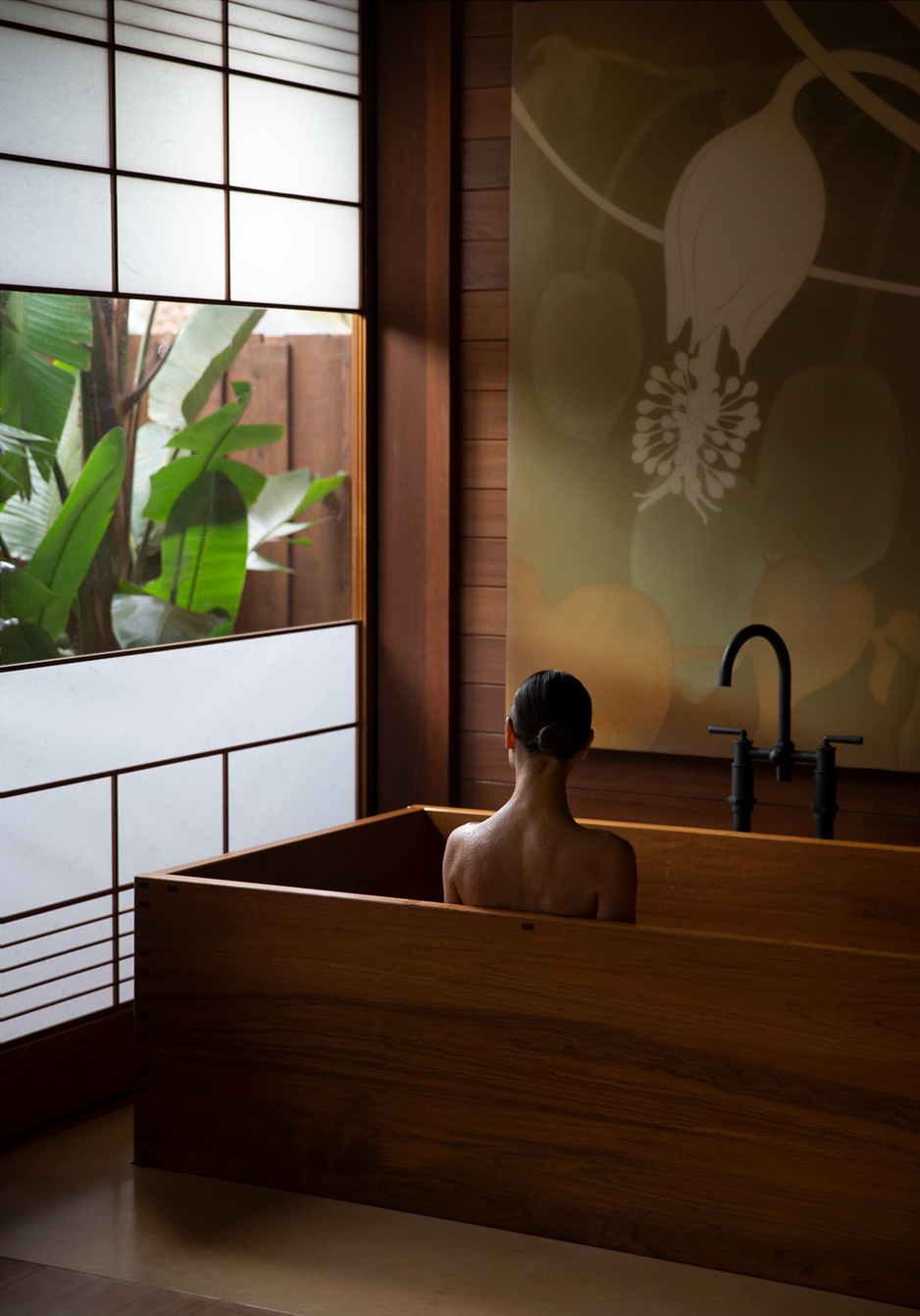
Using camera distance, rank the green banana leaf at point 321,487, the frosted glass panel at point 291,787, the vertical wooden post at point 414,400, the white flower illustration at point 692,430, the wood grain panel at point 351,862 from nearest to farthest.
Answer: the wood grain panel at point 351,862, the white flower illustration at point 692,430, the frosted glass panel at point 291,787, the vertical wooden post at point 414,400, the green banana leaf at point 321,487

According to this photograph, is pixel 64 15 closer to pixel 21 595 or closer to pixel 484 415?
pixel 21 595

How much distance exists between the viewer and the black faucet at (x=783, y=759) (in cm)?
284

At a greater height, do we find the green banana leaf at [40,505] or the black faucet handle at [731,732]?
the green banana leaf at [40,505]

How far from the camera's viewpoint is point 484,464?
11.0 ft

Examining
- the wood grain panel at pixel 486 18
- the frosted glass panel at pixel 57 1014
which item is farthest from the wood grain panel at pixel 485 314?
the frosted glass panel at pixel 57 1014

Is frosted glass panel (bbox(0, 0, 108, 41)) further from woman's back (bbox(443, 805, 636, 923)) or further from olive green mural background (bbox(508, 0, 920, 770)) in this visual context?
woman's back (bbox(443, 805, 636, 923))

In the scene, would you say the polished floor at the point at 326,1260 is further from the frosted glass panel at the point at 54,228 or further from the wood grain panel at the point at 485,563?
the frosted glass panel at the point at 54,228

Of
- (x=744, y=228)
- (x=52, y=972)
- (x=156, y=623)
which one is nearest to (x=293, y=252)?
(x=156, y=623)

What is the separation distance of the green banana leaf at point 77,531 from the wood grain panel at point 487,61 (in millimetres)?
1056

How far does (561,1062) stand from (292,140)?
1.99 m

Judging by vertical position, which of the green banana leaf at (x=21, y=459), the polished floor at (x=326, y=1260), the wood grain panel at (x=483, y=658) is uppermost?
the green banana leaf at (x=21, y=459)

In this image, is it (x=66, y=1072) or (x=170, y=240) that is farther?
(x=170, y=240)

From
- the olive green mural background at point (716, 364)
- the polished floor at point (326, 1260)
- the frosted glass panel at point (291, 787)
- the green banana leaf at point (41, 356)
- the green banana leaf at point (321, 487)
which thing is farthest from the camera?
the green banana leaf at point (321, 487)

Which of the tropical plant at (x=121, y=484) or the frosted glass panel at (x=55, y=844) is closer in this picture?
the frosted glass panel at (x=55, y=844)
